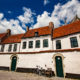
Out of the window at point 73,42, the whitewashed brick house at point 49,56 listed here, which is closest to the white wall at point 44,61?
the whitewashed brick house at point 49,56

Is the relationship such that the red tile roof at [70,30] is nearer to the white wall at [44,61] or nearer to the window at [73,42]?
the window at [73,42]

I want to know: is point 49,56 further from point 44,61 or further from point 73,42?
point 73,42

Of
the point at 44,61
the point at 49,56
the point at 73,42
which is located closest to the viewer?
the point at 49,56

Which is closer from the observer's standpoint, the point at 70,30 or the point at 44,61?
the point at 44,61

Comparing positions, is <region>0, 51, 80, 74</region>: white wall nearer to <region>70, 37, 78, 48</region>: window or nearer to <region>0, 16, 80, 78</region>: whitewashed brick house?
<region>0, 16, 80, 78</region>: whitewashed brick house

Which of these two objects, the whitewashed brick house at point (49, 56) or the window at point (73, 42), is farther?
the window at point (73, 42)

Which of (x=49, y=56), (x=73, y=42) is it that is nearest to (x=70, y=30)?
(x=73, y=42)

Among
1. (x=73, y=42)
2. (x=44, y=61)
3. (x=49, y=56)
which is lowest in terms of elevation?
(x=44, y=61)

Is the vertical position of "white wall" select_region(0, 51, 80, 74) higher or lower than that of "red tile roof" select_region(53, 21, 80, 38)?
lower

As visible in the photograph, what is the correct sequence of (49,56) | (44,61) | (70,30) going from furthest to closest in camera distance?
(70,30) < (44,61) < (49,56)

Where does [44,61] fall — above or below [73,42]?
below

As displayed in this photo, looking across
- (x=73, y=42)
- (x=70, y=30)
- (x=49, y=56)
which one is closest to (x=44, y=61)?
(x=49, y=56)

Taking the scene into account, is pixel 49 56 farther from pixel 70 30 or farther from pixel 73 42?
pixel 70 30

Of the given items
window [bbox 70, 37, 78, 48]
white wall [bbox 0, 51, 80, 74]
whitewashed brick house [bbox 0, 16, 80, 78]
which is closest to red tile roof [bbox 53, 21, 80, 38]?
whitewashed brick house [bbox 0, 16, 80, 78]
